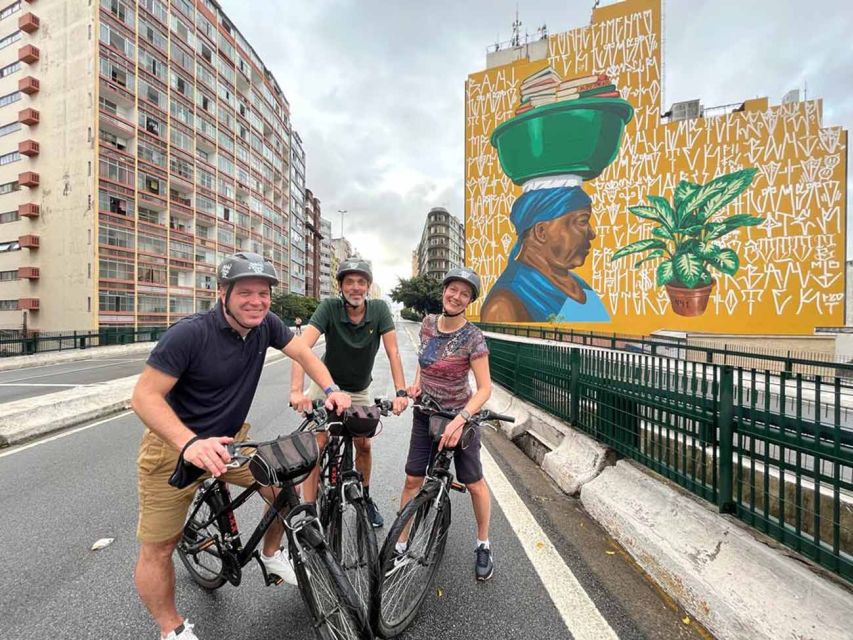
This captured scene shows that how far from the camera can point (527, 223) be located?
117ft

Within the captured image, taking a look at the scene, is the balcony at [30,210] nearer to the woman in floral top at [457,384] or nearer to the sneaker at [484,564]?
the woman in floral top at [457,384]

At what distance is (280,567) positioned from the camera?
91.6 inches

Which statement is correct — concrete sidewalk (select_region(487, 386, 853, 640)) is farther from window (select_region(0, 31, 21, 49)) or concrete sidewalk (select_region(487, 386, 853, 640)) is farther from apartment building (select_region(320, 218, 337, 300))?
apartment building (select_region(320, 218, 337, 300))

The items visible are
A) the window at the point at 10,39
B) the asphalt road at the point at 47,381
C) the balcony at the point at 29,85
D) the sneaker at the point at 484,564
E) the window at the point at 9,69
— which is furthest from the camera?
the window at the point at 10,39

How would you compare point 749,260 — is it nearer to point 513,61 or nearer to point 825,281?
point 825,281

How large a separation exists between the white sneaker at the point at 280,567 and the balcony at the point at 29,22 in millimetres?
54290

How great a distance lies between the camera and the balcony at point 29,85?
1352 inches

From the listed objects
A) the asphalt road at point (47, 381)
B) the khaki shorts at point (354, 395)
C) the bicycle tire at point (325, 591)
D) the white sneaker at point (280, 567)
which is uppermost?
Answer: the khaki shorts at point (354, 395)

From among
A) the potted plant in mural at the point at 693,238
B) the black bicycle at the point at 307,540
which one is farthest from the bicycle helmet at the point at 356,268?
the potted plant in mural at the point at 693,238

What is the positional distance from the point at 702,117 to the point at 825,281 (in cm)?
1602

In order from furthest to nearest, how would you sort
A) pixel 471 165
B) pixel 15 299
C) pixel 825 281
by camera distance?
pixel 471 165 → pixel 15 299 → pixel 825 281

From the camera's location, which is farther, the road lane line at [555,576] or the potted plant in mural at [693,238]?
the potted plant in mural at [693,238]

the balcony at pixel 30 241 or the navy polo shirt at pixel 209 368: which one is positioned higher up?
the balcony at pixel 30 241

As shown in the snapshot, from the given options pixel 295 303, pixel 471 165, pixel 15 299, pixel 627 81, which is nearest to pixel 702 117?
pixel 627 81
